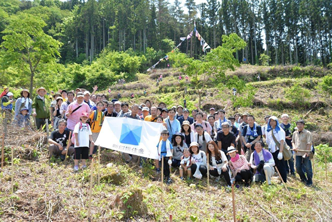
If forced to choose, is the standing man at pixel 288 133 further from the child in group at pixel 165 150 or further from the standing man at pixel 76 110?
the standing man at pixel 76 110

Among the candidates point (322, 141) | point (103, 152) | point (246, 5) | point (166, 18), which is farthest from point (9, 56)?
point (166, 18)

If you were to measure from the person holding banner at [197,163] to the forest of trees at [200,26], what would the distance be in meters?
37.2

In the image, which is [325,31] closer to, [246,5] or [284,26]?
[284,26]

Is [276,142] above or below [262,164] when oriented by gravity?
above

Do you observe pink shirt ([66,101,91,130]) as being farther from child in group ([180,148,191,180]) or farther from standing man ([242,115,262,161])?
standing man ([242,115,262,161])

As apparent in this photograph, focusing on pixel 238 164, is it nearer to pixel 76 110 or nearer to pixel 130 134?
pixel 130 134

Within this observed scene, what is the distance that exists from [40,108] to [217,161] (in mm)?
5611

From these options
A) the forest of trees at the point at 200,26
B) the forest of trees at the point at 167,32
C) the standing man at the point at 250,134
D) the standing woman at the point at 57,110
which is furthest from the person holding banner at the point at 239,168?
the forest of trees at the point at 200,26

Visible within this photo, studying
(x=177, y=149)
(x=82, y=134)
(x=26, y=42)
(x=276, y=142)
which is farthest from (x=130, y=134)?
(x=26, y=42)

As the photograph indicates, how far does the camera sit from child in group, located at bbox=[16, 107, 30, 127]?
6.96 metres

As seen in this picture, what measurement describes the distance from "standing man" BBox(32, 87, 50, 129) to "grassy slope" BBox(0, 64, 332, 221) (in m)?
1.01

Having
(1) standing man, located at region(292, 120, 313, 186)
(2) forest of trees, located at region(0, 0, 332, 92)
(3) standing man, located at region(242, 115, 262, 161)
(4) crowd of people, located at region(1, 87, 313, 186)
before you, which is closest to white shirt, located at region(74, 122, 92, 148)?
(4) crowd of people, located at region(1, 87, 313, 186)

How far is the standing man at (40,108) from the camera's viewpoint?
723cm

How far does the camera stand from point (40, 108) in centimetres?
732
